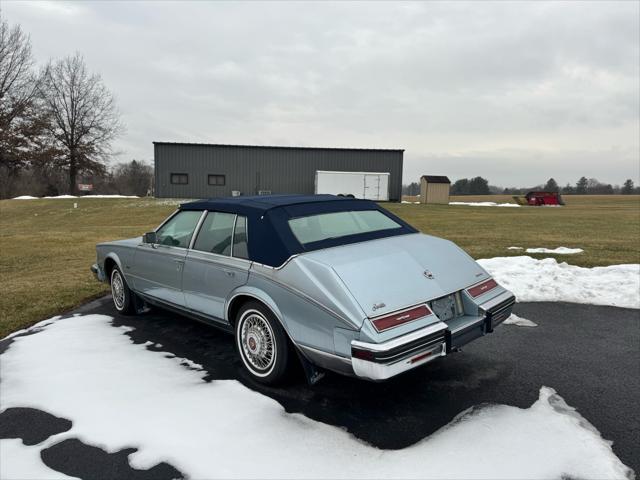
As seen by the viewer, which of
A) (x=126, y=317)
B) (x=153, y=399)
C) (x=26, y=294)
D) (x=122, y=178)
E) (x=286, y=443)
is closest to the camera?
(x=286, y=443)

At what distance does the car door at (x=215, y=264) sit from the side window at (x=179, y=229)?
8.0 inches

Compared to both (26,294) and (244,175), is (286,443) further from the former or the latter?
(244,175)

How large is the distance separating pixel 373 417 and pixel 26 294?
627 cm

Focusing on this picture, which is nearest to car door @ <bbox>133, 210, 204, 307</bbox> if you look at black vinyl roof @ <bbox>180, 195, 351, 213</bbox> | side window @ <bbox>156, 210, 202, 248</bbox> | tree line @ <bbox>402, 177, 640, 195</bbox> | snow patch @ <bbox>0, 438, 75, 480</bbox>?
side window @ <bbox>156, 210, 202, 248</bbox>

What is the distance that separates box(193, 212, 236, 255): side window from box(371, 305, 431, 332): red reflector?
5.60ft

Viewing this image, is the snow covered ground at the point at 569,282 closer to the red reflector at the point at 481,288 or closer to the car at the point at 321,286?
the red reflector at the point at 481,288

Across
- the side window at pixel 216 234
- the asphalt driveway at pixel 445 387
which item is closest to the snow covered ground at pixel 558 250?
the asphalt driveway at pixel 445 387

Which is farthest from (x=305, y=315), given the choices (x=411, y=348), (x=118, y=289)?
(x=118, y=289)

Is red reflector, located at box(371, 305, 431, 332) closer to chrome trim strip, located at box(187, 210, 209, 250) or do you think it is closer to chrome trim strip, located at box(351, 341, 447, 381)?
chrome trim strip, located at box(351, 341, 447, 381)

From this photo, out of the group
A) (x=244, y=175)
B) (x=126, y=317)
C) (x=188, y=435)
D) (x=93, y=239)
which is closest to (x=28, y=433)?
(x=188, y=435)

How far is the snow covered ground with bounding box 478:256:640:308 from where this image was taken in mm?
6254

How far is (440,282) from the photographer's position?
3.47 m

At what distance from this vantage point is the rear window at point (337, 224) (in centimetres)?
381

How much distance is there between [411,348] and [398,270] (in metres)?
0.68
